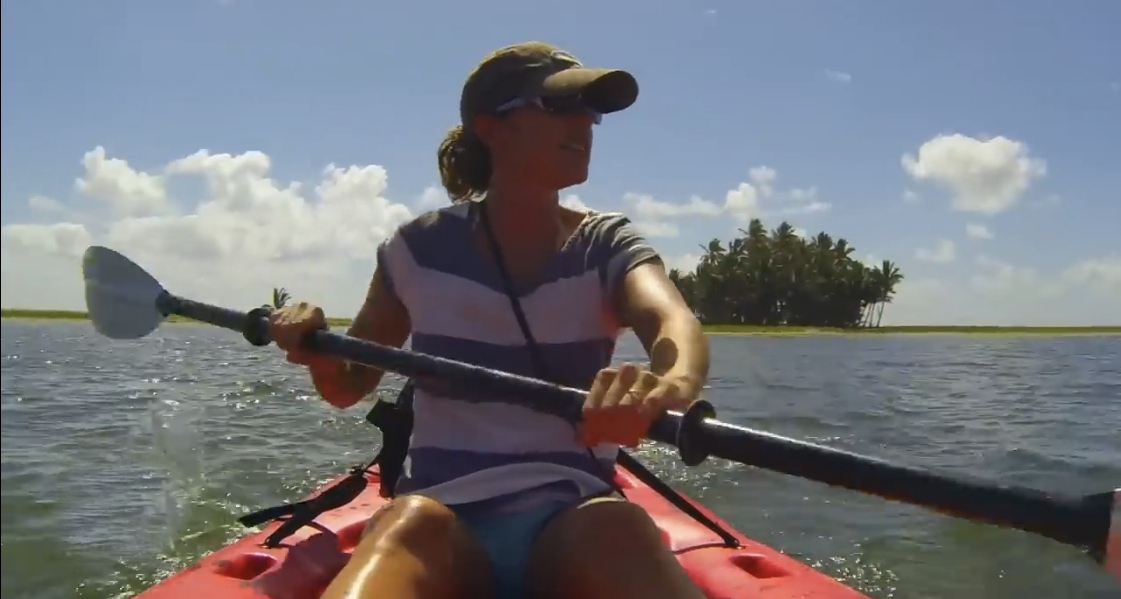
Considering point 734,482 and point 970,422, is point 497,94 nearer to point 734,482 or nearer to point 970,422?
point 734,482

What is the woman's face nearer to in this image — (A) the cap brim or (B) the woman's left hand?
(A) the cap brim

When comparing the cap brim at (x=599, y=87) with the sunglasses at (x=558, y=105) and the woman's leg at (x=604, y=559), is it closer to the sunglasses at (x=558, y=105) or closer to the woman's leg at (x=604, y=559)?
the sunglasses at (x=558, y=105)

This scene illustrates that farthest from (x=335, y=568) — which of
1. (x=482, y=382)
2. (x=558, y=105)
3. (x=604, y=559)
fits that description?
(x=558, y=105)

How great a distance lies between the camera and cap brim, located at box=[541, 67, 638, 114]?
2.11m

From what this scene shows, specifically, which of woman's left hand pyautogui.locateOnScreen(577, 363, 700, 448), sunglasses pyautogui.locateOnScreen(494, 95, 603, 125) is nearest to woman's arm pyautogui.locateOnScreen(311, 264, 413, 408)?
sunglasses pyautogui.locateOnScreen(494, 95, 603, 125)

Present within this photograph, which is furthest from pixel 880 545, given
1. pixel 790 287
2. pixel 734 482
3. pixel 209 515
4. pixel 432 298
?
pixel 790 287

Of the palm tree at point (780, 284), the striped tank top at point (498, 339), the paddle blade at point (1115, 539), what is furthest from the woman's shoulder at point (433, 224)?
the palm tree at point (780, 284)

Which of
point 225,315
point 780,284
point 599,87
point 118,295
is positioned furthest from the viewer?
point 780,284

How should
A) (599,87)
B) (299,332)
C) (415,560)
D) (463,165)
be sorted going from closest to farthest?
(415,560), (599,87), (299,332), (463,165)

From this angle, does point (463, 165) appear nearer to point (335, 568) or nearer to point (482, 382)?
point (482, 382)

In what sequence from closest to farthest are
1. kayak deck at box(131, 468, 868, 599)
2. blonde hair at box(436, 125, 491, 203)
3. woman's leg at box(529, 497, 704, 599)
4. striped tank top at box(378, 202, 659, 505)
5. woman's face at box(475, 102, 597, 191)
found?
woman's leg at box(529, 497, 704, 599) → striped tank top at box(378, 202, 659, 505) → woman's face at box(475, 102, 597, 191) → blonde hair at box(436, 125, 491, 203) → kayak deck at box(131, 468, 868, 599)

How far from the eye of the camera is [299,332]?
7.81ft

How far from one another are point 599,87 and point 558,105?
0.12m

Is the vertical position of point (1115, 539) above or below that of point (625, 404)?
below
